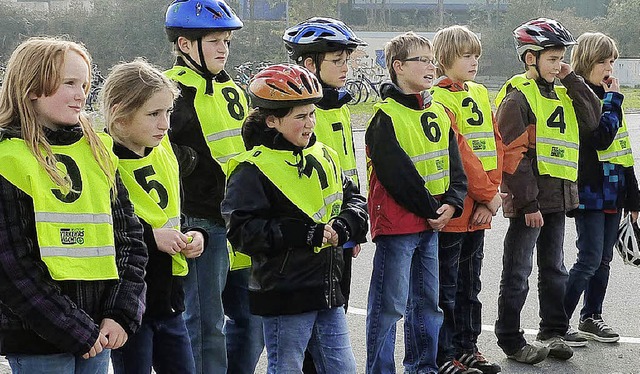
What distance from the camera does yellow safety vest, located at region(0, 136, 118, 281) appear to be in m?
3.60

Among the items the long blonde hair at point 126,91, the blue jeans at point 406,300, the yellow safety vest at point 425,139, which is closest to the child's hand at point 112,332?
the long blonde hair at point 126,91

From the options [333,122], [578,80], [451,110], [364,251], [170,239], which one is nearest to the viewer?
[170,239]

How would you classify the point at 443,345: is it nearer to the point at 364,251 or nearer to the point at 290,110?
the point at 290,110

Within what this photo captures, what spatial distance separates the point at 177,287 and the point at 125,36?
139ft

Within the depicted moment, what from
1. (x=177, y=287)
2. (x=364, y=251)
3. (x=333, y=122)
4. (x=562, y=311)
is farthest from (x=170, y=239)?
(x=364, y=251)

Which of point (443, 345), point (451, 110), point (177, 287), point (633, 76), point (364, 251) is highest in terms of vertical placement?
point (451, 110)

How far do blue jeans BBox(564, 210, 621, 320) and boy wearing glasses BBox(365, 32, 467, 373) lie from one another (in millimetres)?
1552

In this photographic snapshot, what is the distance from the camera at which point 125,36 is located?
4531cm

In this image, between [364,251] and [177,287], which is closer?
A: [177,287]

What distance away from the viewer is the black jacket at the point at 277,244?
445cm

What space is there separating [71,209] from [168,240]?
0.74m

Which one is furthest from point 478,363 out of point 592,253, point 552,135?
point 552,135

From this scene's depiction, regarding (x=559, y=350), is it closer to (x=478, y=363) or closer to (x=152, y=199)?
(x=478, y=363)

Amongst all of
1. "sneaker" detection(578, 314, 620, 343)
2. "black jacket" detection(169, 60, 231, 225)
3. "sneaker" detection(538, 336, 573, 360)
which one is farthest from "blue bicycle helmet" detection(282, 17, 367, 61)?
"sneaker" detection(578, 314, 620, 343)
